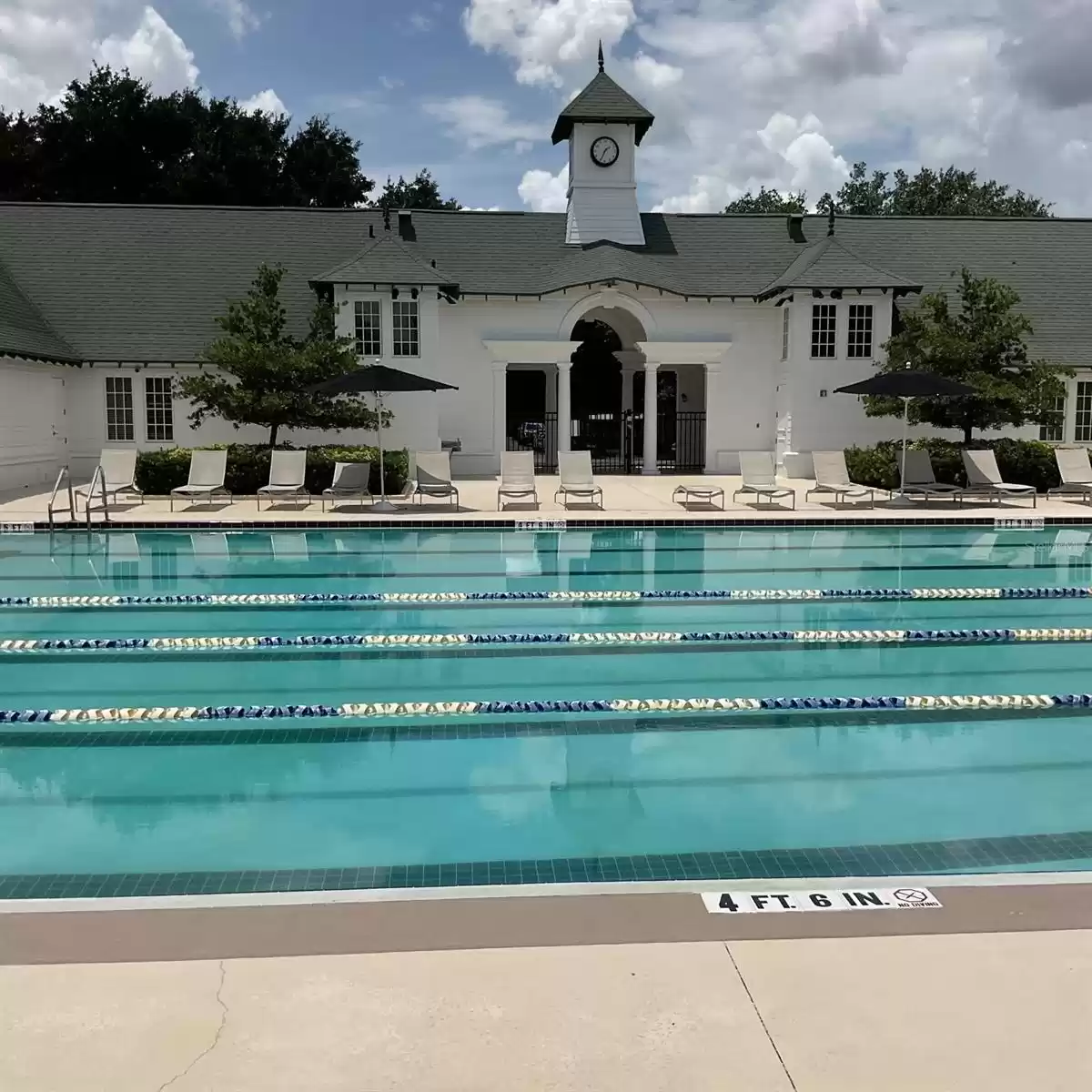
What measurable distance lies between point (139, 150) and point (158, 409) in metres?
26.2

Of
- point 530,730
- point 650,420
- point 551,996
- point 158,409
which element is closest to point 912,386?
point 650,420

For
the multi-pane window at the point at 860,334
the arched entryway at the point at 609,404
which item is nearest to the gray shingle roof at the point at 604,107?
the arched entryway at the point at 609,404

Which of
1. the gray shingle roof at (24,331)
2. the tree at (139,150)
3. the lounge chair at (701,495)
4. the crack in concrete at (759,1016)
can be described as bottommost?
the crack in concrete at (759,1016)

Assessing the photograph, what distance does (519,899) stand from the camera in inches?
162

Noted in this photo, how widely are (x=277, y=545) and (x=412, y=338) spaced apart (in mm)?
11227

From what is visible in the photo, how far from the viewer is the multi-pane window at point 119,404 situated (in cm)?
2617

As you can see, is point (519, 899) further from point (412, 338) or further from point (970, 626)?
point (412, 338)

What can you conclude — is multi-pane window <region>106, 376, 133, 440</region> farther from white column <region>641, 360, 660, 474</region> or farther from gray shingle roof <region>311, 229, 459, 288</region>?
white column <region>641, 360, 660, 474</region>

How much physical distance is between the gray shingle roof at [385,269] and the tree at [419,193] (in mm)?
32495

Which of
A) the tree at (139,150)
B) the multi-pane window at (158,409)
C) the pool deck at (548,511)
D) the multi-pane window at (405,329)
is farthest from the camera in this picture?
the tree at (139,150)

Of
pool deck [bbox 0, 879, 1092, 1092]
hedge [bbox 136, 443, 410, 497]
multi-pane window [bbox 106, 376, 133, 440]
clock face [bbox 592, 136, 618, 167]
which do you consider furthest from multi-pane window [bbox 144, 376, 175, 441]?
pool deck [bbox 0, 879, 1092, 1092]

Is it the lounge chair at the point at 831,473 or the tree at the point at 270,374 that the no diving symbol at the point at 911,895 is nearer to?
the lounge chair at the point at 831,473

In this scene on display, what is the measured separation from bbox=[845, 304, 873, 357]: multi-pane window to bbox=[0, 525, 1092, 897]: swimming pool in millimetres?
13852

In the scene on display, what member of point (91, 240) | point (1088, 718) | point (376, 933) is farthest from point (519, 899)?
point (91, 240)
